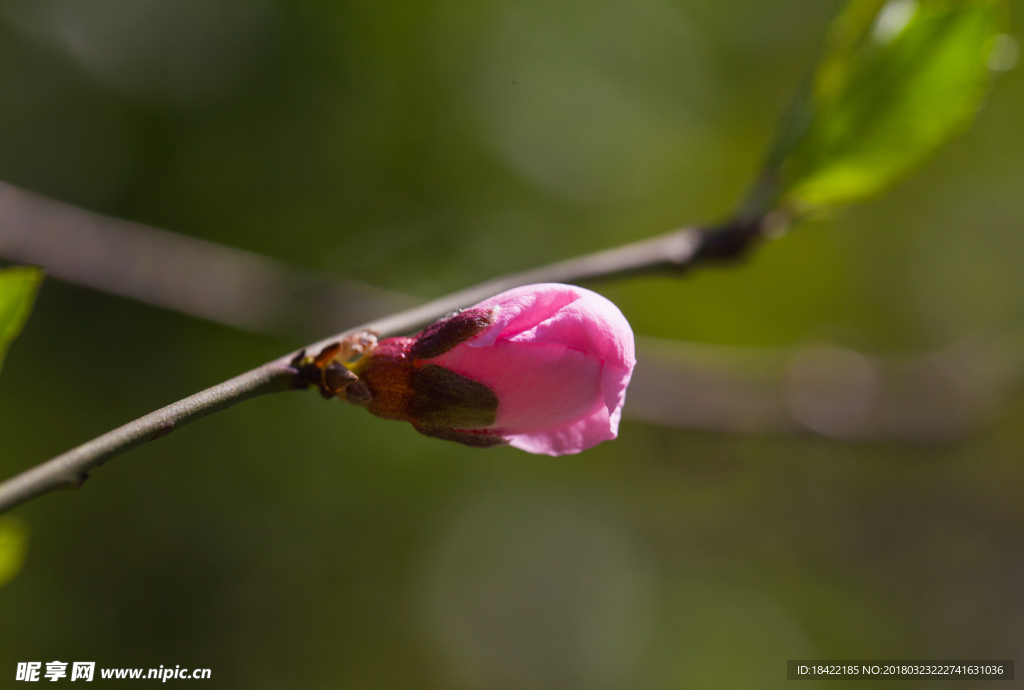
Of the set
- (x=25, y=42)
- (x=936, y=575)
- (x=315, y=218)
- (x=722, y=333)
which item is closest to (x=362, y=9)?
(x=315, y=218)

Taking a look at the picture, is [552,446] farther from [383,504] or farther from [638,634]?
[638,634]

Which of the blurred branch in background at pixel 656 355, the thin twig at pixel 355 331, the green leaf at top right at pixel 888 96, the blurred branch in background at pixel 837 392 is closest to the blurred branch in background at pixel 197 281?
the blurred branch in background at pixel 656 355

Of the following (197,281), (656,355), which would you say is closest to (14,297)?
(197,281)

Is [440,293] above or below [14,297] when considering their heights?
above

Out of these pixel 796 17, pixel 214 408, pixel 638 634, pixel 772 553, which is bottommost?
pixel 214 408

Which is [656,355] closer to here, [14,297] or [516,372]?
[516,372]

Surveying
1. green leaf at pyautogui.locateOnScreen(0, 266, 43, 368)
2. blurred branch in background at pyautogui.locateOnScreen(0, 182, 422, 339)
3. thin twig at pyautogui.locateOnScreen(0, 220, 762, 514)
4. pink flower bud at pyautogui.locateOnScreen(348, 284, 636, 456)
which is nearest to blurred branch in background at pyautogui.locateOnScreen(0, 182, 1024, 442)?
blurred branch in background at pyautogui.locateOnScreen(0, 182, 422, 339)

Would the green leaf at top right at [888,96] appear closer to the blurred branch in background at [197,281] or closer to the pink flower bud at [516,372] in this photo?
the pink flower bud at [516,372]

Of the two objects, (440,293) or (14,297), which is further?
(440,293)

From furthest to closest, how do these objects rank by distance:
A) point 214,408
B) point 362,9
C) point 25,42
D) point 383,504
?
point 383,504 < point 362,9 < point 25,42 < point 214,408
